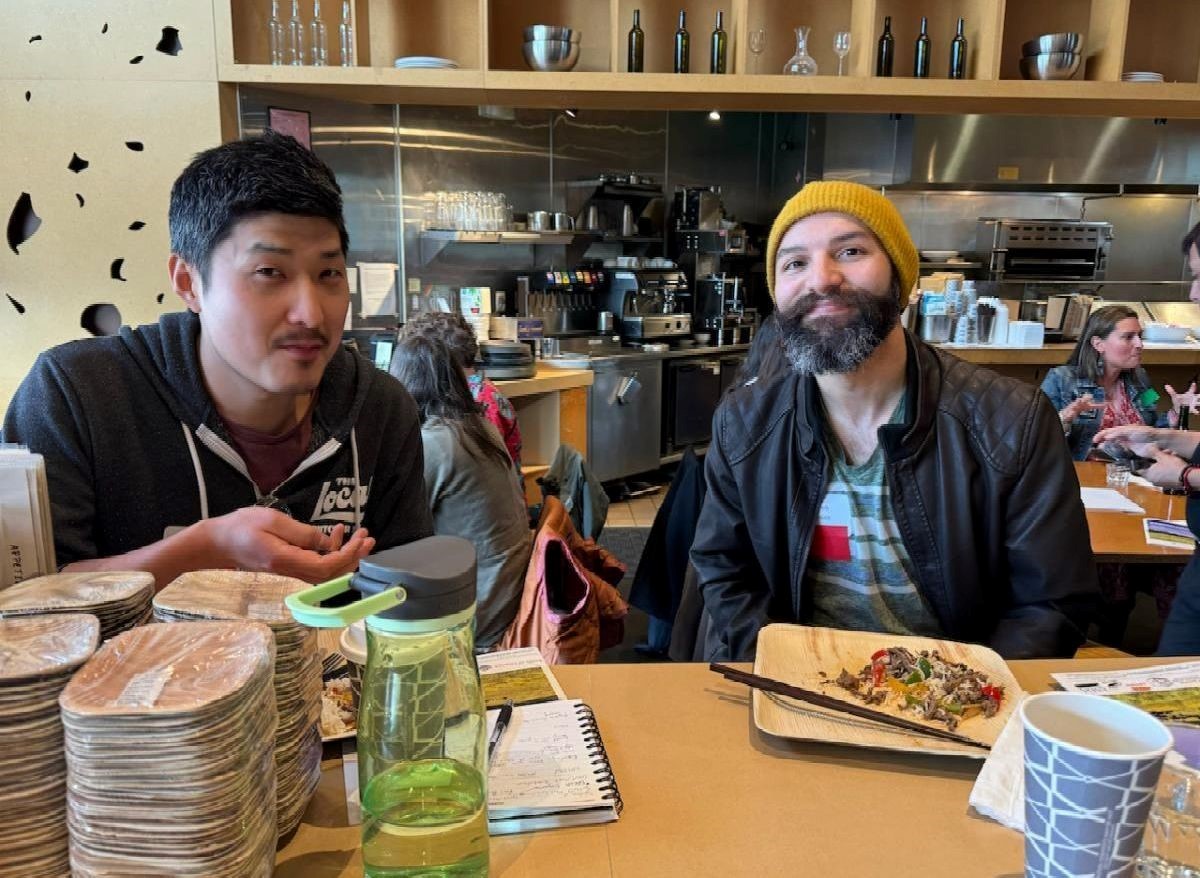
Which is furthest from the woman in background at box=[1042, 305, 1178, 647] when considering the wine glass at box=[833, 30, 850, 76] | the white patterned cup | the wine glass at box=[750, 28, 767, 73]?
the white patterned cup

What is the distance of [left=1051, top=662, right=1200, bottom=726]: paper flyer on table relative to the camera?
3.58 ft

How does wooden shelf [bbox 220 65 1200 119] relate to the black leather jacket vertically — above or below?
above

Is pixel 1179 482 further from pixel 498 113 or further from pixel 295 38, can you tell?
pixel 498 113

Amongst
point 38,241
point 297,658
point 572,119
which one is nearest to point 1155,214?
point 572,119

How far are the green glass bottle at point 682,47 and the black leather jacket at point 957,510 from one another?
272 cm

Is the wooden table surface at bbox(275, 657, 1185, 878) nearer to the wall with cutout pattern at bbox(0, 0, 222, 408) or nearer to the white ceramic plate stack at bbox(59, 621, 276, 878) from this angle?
the white ceramic plate stack at bbox(59, 621, 276, 878)

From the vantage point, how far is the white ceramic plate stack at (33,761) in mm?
646

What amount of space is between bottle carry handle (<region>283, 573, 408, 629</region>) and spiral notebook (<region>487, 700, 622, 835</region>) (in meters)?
0.33

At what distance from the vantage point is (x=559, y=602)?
8.06ft

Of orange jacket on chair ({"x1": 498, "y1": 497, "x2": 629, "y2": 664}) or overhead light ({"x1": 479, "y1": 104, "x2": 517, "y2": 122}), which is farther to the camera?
overhead light ({"x1": 479, "y1": 104, "x2": 517, "y2": 122})

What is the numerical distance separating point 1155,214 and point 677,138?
4415 mm

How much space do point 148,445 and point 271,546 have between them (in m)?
0.50

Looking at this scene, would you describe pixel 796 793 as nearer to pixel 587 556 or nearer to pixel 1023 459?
pixel 1023 459

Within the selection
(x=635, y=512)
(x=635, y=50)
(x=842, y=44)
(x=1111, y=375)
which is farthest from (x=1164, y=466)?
(x=635, y=512)
